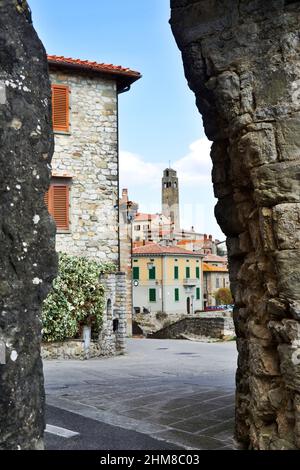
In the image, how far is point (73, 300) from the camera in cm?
1470

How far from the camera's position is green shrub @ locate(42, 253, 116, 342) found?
1420cm

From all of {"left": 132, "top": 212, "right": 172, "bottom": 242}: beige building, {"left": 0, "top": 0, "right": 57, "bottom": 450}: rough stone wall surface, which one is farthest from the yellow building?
{"left": 0, "top": 0, "right": 57, "bottom": 450}: rough stone wall surface

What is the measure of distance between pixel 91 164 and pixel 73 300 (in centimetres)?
414

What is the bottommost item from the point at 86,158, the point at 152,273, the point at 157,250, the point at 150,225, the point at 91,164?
the point at 152,273

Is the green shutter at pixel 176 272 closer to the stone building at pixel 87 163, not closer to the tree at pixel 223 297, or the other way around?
the tree at pixel 223 297

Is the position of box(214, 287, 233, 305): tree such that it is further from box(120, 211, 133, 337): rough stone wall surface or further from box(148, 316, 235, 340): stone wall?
box(120, 211, 133, 337): rough stone wall surface

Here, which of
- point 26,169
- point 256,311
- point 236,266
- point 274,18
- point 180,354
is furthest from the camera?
point 180,354

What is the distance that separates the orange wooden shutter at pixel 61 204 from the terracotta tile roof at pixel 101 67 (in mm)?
3555

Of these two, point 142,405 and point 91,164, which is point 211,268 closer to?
point 91,164

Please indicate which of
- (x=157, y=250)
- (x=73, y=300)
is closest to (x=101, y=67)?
(x=73, y=300)

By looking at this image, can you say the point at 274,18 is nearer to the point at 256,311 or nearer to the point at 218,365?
the point at 256,311

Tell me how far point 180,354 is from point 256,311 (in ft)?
36.9

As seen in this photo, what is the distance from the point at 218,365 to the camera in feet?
41.0

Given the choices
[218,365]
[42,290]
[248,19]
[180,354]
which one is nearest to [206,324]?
[180,354]
